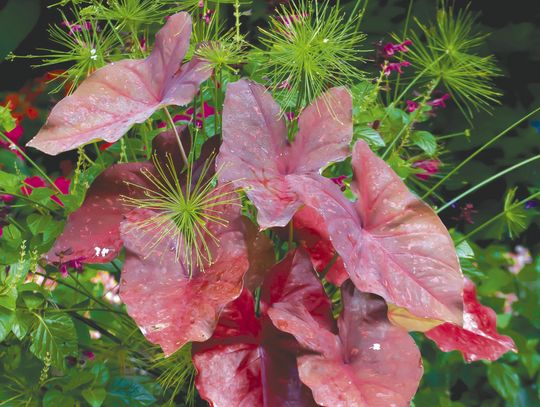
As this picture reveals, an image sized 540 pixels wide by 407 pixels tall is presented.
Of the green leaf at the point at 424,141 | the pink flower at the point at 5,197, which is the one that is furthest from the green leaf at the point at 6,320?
the green leaf at the point at 424,141

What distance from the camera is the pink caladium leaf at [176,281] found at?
2.79 feet

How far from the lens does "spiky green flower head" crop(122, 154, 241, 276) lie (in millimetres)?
915

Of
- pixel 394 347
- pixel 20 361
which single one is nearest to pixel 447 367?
pixel 394 347

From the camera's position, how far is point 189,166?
1005 millimetres

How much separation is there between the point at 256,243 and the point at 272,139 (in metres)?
0.13

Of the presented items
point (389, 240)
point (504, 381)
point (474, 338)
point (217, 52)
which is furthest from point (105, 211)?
point (504, 381)

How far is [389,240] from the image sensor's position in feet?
3.15

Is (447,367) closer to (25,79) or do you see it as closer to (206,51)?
(206,51)

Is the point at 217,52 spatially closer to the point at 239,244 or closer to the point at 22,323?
the point at 239,244

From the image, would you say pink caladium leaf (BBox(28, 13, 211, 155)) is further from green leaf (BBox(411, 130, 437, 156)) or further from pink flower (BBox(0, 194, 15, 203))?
green leaf (BBox(411, 130, 437, 156))

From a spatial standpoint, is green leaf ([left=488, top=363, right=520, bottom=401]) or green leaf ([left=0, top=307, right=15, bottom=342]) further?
green leaf ([left=488, top=363, right=520, bottom=401])

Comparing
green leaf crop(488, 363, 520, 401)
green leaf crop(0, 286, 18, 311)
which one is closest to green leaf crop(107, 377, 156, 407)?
green leaf crop(0, 286, 18, 311)

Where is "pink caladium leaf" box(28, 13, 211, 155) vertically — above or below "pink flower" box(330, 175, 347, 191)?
above

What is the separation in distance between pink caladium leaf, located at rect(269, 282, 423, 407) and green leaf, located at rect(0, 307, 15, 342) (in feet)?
1.10
